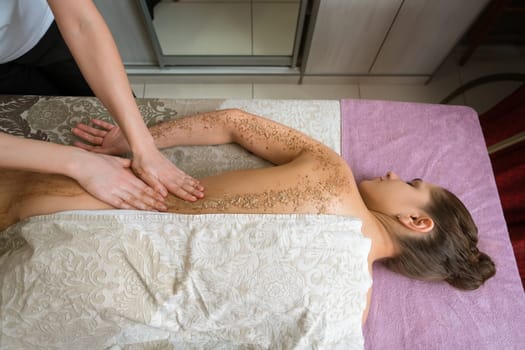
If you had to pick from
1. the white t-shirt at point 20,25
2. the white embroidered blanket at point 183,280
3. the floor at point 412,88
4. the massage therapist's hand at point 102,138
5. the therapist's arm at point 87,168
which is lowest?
the white embroidered blanket at point 183,280

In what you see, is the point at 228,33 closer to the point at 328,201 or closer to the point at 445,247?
the point at 328,201

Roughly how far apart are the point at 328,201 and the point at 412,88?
1516 mm

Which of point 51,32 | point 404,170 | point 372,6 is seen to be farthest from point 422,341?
point 51,32

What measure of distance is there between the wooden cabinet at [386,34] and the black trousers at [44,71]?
41.9 inches

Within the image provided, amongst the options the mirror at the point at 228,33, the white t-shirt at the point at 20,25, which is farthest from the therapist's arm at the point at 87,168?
the mirror at the point at 228,33

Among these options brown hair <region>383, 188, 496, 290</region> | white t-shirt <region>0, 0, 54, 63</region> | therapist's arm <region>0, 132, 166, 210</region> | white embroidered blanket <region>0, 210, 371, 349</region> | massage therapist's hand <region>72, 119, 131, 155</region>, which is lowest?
white embroidered blanket <region>0, 210, 371, 349</region>

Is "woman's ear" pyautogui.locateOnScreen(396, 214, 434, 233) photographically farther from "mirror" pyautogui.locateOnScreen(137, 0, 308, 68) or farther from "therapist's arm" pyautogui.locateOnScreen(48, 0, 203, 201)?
"mirror" pyautogui.locateOnScreen(137, 0, 308, 68)

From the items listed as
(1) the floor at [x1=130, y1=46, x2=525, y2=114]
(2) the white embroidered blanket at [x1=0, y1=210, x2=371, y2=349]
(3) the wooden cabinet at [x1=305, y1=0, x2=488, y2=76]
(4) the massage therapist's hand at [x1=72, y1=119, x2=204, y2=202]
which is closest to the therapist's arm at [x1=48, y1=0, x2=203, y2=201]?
(4) the massage therapist's hand at [x1=72, y1=119, x2=204, y2=202]

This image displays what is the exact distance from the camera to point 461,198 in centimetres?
130

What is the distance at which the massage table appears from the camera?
114 cm

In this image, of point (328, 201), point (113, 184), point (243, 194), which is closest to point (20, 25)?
point (113, 184)

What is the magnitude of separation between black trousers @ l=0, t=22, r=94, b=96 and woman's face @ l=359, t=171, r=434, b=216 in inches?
45.8

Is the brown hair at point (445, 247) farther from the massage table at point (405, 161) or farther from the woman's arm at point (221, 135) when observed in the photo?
the woman's arm at point (221, 135)

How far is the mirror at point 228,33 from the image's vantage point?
1984mm
